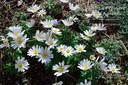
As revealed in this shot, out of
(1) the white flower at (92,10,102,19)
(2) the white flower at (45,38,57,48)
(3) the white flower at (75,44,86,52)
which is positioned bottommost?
(3) the white flower at (75,44,86,52)

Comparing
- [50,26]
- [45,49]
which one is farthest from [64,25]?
[45,49]

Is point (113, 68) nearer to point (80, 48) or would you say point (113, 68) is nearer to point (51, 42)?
point (80, 48)

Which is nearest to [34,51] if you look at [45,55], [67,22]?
[45,55]

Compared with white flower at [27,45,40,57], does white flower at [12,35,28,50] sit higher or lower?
higher

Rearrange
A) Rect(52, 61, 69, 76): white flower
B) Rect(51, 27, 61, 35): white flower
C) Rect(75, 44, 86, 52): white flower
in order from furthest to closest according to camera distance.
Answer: Rect(51, 27, 61, 35): white flower
Rect(75, 44, 86, 52): white flower
Rect(52, 61, 69, 76): white flower

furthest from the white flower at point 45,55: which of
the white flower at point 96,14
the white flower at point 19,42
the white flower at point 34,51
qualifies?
the white flower at point 96,14

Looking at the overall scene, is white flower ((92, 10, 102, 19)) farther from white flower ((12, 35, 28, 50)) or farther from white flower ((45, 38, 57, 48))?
white flower ((12, 35, 28, 50))

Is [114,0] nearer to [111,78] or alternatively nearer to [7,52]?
[111,78]

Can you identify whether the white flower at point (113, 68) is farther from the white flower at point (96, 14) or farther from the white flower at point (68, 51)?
the white flower at point (96, 14)

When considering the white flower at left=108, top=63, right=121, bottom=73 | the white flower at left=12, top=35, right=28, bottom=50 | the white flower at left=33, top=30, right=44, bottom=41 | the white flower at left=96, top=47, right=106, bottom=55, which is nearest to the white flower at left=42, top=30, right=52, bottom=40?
the white flower at left=33, top=30, right=44, bottom=41

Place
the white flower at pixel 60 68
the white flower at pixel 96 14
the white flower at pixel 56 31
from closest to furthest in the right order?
1. the white flower at pixel 60 68
2. the white flower at pixel 56 31
3. the white flower at pixel 96 14

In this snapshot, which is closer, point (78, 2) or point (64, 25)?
point (64, 25)
